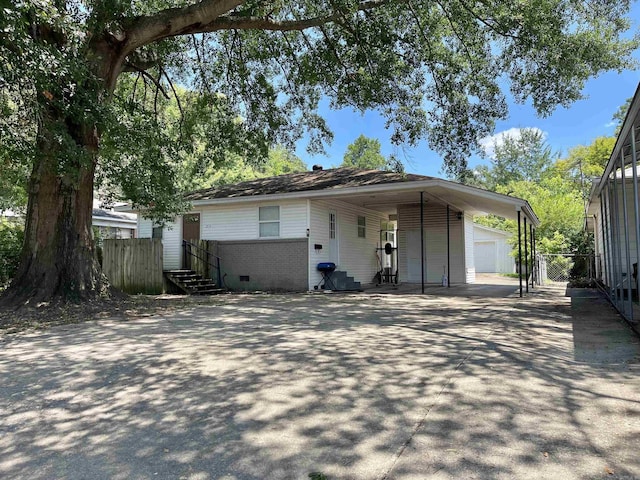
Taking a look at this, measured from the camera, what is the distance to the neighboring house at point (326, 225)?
14.3 m

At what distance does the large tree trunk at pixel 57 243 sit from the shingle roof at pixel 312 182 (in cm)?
619

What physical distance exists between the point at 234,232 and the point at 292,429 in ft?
42.6

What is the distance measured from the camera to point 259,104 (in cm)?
1414

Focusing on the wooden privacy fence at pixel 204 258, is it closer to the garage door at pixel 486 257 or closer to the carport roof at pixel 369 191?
the carport roof at pixel 369 191

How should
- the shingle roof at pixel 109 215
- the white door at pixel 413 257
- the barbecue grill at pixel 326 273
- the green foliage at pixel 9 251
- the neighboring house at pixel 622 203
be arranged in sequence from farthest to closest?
the shingle roof at pixel 109 215 < the white door at pixel 413 257 < the green foliage at pixel 9 251 < the barbecue grill at pixel 326 273 < the neighboring house at pixel 622 203

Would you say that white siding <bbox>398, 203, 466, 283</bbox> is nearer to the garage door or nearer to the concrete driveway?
the concrete driveway

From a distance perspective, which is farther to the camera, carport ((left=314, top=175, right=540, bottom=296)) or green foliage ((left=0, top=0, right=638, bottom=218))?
carport ((left=314, top=175, right=540, bottom=296))

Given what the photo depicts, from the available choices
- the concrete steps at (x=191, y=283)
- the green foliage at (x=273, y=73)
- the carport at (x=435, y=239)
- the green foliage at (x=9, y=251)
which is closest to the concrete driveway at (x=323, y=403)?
the green foliage at (x=273, y=73)

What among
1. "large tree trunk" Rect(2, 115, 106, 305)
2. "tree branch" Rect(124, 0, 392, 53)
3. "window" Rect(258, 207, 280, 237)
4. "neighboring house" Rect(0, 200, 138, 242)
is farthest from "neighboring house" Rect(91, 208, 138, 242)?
"tree branch" Rect(124, 0, 392, 53)

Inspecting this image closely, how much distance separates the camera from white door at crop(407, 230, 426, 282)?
18359 mm

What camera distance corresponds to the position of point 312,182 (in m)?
15.8

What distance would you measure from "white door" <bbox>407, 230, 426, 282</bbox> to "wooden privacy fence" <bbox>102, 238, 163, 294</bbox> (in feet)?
31.3

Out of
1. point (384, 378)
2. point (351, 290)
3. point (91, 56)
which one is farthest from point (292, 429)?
point (351, 290)

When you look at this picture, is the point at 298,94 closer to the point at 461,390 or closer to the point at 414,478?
the point at 461,390
